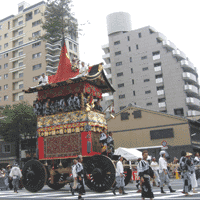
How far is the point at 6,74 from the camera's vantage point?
58.5m

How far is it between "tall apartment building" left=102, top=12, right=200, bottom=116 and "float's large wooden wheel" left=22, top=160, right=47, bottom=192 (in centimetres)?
4033

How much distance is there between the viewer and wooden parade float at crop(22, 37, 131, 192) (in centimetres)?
1445

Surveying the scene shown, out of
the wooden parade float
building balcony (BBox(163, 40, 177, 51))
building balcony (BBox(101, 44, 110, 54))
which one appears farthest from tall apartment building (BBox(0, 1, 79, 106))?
the wooden parade float

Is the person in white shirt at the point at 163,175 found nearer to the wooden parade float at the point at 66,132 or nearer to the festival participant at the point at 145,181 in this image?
the wooden parade float at the point at 66,132

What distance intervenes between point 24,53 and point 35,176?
46.0 meters

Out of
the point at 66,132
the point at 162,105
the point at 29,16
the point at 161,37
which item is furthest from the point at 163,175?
the point at 29,16

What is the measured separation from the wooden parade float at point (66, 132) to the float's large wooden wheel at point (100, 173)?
0.93 feet

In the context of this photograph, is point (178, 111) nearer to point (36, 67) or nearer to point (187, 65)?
point (187, 65)

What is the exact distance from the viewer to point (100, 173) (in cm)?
1254

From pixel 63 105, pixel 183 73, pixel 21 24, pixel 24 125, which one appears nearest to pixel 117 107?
pixel 183 73

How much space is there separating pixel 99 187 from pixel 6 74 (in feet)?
168

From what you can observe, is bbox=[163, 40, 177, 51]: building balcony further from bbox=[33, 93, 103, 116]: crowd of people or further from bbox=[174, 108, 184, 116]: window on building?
bbox=[33, 93, 103, 116]: crowd of people

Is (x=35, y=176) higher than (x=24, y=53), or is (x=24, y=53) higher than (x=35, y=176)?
(x=24, y=53)

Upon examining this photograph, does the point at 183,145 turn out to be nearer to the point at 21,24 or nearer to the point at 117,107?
the point at 117,107
